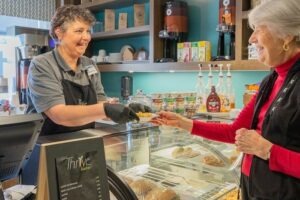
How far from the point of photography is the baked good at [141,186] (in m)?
1.62

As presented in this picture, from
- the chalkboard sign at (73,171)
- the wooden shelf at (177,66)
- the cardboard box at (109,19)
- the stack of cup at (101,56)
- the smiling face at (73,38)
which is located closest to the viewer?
the chalkboard sign at (73,171)

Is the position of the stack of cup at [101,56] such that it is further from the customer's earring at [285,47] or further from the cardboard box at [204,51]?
the customer's earring at [285,47]

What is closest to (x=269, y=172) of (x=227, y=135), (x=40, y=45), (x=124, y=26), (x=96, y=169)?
(x=227, y=135)

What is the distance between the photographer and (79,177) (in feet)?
3.14

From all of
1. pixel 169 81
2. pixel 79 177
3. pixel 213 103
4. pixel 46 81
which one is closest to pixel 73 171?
pixel 79 177

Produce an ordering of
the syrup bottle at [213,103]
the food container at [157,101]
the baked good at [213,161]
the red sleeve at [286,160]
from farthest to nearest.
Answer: the syrup bottle at [213,103] → the food container at [157,101] → the baked good at [213,161] → the red sleeve at [286,160]

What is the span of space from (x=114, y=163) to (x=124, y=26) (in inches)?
98.6

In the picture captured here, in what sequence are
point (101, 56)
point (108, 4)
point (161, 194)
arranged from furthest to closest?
point (101, 56) < point (108, 4) < point (161, 194)

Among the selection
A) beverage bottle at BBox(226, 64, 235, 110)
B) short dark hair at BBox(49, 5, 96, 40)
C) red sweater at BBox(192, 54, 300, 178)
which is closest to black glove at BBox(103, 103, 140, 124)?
red sweater at BBox(192, 54, 300, 178)

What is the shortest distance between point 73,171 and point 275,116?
2.56 feet

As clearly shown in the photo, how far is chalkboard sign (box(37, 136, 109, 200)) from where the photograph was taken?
0.90 meters

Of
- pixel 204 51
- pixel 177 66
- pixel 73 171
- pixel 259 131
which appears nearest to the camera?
pixel 73 171

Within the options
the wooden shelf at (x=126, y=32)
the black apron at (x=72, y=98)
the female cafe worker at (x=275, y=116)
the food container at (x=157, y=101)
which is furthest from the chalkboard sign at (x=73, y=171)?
the wooden shelf at (x=126, y=32)

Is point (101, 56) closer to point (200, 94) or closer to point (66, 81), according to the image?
point (200, 94)
